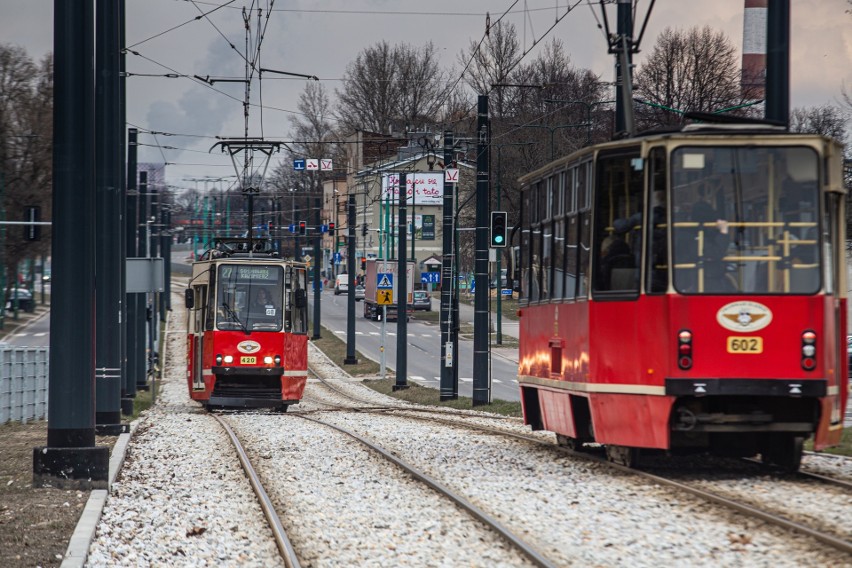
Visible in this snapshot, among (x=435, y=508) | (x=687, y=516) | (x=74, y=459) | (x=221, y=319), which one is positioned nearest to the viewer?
(x=687, y=516)

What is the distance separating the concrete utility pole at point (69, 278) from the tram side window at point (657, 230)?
217 inches

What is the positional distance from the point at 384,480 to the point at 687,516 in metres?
4.07

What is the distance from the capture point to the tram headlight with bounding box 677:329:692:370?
497 inches

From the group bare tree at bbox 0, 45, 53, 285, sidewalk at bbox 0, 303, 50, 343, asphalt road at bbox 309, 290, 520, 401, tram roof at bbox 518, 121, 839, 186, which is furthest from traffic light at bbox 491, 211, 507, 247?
sidewalk at bbox 0, 303, 50, 343

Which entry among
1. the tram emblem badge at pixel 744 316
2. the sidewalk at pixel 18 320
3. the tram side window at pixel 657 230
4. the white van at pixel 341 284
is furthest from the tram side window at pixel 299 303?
the white van at pixel 341 284

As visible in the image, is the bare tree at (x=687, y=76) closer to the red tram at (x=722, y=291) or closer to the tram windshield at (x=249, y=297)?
the tram windshield at (x=249, y=297)

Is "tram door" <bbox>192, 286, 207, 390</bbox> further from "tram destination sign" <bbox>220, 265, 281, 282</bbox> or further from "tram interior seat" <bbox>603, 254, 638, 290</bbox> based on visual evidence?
"tram interior seat" <bbox>603, 254, 638, 290</bbox>

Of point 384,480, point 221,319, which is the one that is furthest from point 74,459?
point 221,319

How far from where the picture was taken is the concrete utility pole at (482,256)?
30641 mm

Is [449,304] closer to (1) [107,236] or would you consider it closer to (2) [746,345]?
(1) [107,236]

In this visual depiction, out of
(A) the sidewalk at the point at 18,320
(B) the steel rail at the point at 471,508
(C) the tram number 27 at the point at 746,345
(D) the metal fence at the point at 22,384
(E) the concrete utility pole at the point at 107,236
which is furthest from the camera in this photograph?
(A) the sidewalk at the point at 18,320

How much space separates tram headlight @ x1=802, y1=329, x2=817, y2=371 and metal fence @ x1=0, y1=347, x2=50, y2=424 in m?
16.2

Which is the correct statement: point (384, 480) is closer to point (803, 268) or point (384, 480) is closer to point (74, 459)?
point (74, 459)

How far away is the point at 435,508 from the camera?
1162 cm
